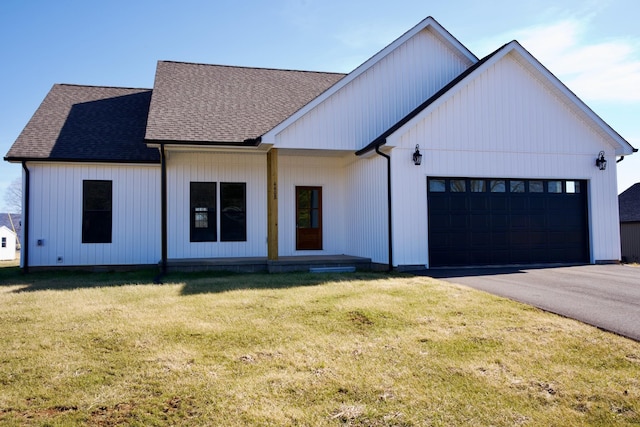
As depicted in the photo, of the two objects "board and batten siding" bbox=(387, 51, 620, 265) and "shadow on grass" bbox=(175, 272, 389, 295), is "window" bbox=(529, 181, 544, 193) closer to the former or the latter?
"board and batten siding" bbox=(387, 51, 620, 265)

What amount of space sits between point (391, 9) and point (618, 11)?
4919 mm

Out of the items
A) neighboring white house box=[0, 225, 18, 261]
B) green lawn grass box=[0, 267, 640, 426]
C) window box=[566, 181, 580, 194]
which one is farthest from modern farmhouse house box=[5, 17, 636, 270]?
neighboring white house box=[0, 225, 18, 261]

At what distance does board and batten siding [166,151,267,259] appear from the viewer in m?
12.5

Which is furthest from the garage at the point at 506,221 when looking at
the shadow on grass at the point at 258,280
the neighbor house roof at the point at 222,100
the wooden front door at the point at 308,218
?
the neighbor house roof at the point at 222,100

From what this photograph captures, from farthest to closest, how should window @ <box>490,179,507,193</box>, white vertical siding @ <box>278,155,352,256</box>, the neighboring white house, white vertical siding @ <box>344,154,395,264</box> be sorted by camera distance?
the neighboring white house, white vertical siding @ <box>278,155,352,256</box>, window @ <box>490,179,507,193</box>, white vertical siding @ <box>344,154,395,264</box>

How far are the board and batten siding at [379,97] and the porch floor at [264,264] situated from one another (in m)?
2.91

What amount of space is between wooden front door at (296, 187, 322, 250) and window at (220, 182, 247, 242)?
1.58 meters

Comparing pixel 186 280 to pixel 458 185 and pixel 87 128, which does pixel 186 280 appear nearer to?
pixel 87 128

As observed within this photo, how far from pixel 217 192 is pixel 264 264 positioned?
9.04 feet

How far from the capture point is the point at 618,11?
9820mm

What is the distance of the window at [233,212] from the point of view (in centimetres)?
1291

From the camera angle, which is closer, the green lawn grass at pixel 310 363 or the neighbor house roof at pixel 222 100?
the green lawn grass at pixel 310 363

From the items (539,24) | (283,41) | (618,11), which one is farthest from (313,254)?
(618,11)

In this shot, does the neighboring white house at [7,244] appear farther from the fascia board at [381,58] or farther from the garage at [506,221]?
the garage at [506,221]
